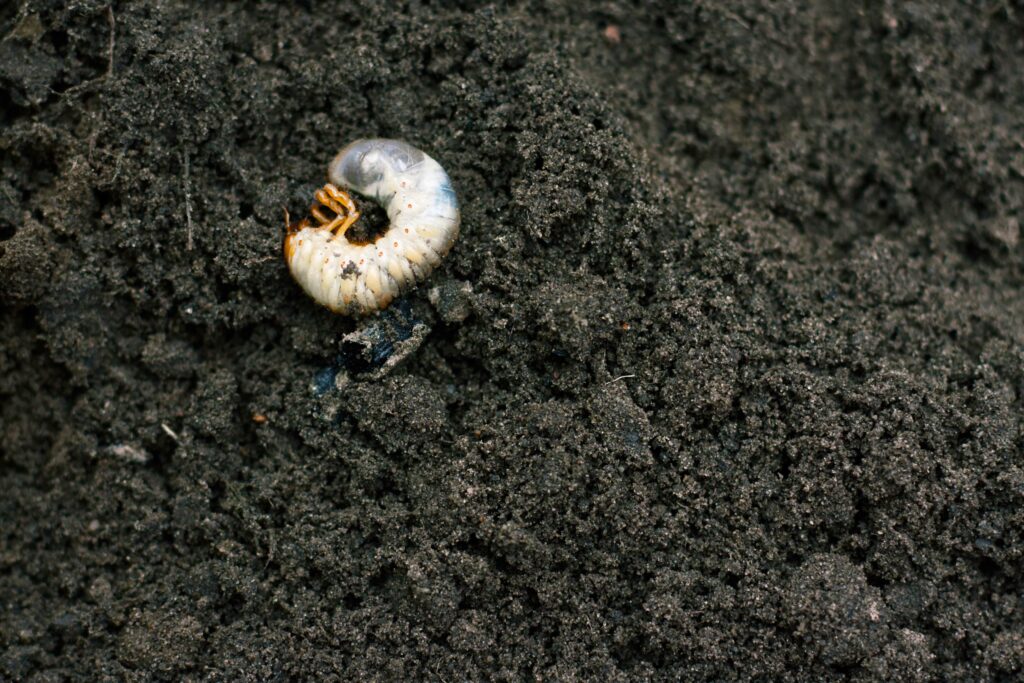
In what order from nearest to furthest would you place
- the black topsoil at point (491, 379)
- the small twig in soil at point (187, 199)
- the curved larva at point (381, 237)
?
the black topsoil at point (491, 379) < the curved larva at point (381, 237) < the small twig in soil at point (187, 199)

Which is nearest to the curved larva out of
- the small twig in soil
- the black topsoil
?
the black topsoil

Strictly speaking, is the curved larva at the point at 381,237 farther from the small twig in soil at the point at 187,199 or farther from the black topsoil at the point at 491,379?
the small twig in soil at the point at 187,199

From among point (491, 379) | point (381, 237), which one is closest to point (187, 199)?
point (381, 237)

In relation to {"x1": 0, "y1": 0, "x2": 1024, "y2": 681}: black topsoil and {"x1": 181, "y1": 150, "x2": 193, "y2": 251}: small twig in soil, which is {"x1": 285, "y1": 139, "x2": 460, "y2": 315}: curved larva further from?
{"x1": 181, "y1": 150, "x2": 193, "y2": 251}: small twig in soil

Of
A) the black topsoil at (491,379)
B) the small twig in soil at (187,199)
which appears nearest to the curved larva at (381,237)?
the black topsoil at (491,379)

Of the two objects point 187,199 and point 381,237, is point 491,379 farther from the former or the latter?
point 187,199
